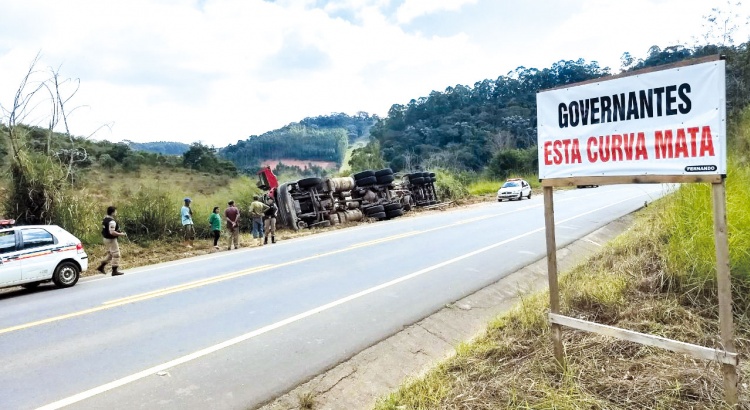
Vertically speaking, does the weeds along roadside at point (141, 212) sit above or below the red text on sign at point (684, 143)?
below

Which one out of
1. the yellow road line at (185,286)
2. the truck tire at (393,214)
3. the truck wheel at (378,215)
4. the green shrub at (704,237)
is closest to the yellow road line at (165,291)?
the yellow road line at (185,286)

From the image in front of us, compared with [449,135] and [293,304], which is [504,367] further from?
[449,135]

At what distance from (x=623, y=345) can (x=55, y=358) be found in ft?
19.8

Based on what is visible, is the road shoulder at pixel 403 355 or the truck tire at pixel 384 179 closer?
the road shoulder at pixel 403 355

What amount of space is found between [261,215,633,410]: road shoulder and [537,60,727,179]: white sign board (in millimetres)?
2513

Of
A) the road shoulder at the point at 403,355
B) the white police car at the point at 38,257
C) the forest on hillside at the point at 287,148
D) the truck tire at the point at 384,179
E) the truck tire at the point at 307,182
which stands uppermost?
the forest on hillside at the point at 287,148

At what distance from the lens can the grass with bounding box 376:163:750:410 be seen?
3.56 meters

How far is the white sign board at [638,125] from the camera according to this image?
3.37 metres

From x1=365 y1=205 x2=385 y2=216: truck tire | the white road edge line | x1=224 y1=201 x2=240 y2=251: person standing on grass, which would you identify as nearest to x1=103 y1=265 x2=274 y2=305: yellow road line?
the white road edge line

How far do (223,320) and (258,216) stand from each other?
10981 millimetres

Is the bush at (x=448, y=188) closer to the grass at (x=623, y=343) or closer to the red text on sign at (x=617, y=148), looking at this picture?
the grass at (x=623, y=343)

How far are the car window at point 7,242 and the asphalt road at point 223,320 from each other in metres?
0.93

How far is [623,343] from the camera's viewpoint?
14.2ft

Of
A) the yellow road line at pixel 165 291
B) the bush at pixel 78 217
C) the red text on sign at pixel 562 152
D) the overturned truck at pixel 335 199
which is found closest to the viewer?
the red text on sign at pixel 562 152
